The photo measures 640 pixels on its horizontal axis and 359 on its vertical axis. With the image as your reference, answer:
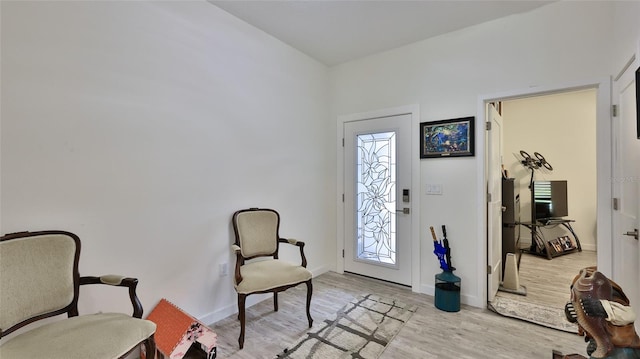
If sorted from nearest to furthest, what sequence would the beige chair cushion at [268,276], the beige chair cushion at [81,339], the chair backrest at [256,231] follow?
the beige chair cushion at [81,339] → the beige chair cushion at [268,276] → the chair backrest at [256,231]

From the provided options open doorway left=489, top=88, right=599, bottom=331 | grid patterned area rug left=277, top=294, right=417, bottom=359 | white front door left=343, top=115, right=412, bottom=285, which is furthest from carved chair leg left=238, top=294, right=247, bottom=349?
open doorway left=489, top=88, right=599, bottom=331

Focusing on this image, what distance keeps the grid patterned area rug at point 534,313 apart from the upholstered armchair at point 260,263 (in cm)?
189

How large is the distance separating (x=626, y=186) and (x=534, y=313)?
138 centimetres

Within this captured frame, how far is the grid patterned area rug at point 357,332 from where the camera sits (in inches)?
80.4

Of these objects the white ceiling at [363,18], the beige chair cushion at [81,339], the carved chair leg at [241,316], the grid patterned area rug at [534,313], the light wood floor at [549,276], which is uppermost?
the white ceiling at [363,18]

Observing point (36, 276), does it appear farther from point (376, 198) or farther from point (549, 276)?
point (549, 276)

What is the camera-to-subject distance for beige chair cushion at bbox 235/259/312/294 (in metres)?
2.15

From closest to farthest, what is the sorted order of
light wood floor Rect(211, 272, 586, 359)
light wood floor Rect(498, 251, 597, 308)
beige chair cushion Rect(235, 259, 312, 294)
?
light wood floor Rect(211, 272, 586, 359), beige chair cushion Rect(235, 259, 312, 294), light wood floor Rect(498, 251, 597, 308)

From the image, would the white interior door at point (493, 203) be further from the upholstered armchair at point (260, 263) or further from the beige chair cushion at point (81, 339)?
the beige chair cushion at point (81, 339)

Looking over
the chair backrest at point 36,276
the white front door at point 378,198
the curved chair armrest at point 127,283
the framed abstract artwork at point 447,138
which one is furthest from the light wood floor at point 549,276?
the chair backrest at point 36,276

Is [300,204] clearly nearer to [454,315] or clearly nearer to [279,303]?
[279,303]

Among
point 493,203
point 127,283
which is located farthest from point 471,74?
point 127,283

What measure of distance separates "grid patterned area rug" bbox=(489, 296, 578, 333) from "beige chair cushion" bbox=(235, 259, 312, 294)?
1.96 m

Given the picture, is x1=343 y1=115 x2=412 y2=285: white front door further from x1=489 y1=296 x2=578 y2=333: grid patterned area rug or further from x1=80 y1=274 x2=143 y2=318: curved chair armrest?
x1=80 y1=274 x2=143 y2=318: curved chair armrest
